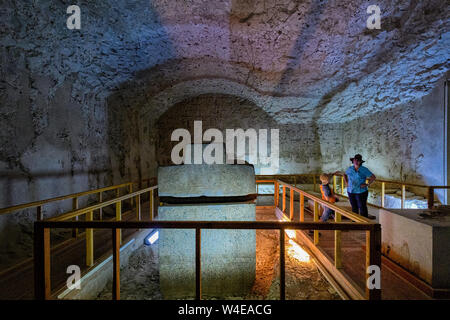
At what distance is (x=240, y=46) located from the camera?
5.71m

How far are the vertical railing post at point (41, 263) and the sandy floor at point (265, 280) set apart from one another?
150 cm

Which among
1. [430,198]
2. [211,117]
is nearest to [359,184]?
[430,198]

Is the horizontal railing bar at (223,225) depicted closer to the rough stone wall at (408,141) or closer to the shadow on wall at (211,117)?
the rough stone wall at (408,141)

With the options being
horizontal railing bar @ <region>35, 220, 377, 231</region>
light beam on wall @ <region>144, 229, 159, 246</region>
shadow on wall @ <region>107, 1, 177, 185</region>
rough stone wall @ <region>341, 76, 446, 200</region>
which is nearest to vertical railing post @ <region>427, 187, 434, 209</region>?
rough stone wall @ <region>341, 76, 446, 200</region>

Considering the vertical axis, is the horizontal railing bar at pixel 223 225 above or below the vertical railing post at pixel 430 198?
above

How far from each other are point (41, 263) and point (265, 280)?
9.57ft

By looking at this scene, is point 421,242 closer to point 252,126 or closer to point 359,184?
point 359,184

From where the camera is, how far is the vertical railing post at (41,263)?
180cm

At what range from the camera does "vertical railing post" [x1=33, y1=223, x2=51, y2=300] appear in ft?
5.91

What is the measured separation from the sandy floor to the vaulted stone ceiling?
4316mm

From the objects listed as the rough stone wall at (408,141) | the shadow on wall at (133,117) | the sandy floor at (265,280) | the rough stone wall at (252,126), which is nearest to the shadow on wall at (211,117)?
the rough stone wall at (252,126)

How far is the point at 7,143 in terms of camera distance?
3729mm

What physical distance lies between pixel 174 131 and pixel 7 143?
679 centimetres

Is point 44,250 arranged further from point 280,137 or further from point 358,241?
point 280,137
